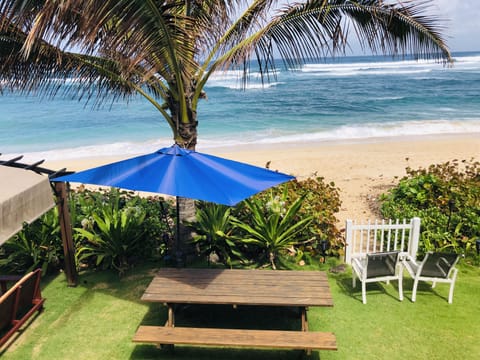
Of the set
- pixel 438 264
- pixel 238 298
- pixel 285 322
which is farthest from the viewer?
pixel 438 264

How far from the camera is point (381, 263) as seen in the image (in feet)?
18.5

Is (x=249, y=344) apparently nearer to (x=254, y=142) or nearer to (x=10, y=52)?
(x=10, y=52)

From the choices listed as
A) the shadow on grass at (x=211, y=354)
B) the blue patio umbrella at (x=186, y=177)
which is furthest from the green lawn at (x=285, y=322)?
the blue patio umbrella at (x=186, y=177)

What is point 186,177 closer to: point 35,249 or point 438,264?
point 35,249

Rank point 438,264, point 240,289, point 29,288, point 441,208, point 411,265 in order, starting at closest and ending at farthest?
point 240,289 < point 29,288 < point 438,264 < point 411,265 < point 441,208

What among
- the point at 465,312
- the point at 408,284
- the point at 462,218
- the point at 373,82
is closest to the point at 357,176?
the point at 462,218

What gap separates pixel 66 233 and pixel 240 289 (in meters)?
2.99

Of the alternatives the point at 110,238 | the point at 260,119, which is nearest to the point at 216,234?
the point at 110,238

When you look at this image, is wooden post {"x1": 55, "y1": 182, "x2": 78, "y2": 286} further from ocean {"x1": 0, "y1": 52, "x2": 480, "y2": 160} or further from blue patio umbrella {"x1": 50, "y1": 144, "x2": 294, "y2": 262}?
ocean {"x1": 0, "y1": 52, "x2": 480, "y2": 160}

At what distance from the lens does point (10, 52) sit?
5.60 metres

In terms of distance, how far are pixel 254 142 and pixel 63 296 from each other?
53.9ft

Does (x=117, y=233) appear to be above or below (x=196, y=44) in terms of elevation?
below

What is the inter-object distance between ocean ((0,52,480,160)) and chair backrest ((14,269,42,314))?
8.96 metres

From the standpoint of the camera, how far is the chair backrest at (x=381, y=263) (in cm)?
554
